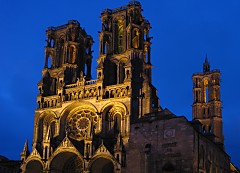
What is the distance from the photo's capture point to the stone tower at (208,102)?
6756 centimetres

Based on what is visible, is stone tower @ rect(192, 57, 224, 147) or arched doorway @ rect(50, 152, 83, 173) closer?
arched doorway @ rect(50, 152, 83, 173)

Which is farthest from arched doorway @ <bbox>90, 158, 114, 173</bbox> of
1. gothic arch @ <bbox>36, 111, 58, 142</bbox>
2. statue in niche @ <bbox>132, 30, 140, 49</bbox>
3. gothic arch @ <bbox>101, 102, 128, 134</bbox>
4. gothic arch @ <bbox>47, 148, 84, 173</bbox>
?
statue in niche @ <bbox>132, 30, 140, 49</bbox>

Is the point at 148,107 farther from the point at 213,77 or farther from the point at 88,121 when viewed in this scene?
the point at 213,77

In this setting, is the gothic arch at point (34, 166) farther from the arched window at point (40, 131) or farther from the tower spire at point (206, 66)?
the tower spire at point (206, 66)

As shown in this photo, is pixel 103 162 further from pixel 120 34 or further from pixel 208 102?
pixel 208 102

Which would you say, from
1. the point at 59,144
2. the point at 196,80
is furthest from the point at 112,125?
the point at 196,80

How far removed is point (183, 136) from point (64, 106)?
69.7 ft

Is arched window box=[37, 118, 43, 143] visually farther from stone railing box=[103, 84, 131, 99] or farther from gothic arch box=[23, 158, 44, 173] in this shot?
stone railing box=[103, 84, 131, 99]

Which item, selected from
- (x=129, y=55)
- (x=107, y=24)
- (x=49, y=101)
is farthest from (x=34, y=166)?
(x=107, y=24)

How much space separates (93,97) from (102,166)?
8.25 m

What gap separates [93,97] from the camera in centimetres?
4734

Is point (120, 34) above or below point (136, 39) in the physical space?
above

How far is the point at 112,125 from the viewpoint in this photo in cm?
4594

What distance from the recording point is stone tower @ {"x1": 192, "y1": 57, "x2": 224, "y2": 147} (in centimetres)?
6756
